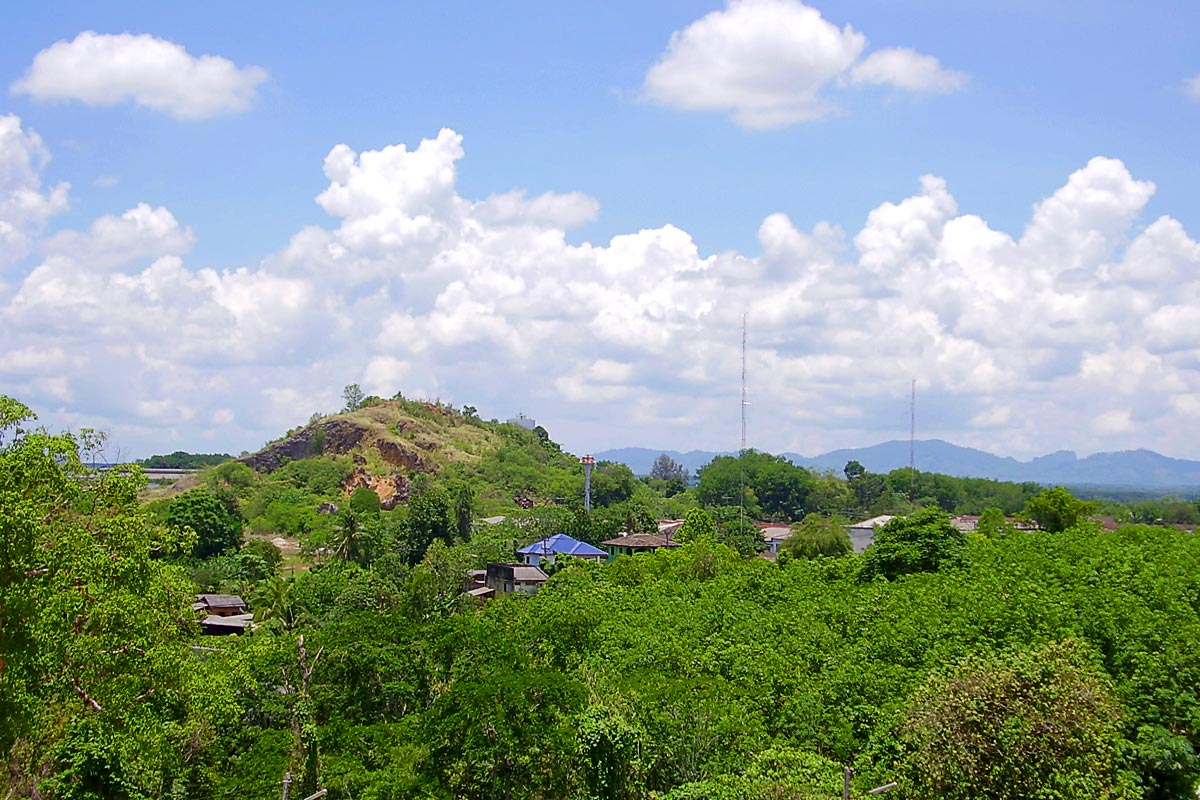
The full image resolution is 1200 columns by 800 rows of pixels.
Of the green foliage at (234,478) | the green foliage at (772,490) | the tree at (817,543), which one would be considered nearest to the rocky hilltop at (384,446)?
the green foliage at (234,478)

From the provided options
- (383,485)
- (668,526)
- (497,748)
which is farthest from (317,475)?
(497,748)

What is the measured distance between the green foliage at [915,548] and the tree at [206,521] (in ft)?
115

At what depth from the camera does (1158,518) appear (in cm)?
8931

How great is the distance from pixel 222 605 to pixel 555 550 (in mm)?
16022

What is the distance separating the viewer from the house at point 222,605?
128 feet

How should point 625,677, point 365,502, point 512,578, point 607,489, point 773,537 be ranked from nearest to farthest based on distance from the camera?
point 625,677
point 512,578
point 365,502
point 773,537
point 607,489

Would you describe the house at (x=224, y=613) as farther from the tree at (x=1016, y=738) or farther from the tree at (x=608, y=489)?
the tree at (x=608, y=489)

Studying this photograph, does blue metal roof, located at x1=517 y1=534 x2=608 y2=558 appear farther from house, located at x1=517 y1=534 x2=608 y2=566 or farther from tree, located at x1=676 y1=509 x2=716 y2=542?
tree, located at x1=676 y1=509 x2=716 y2=542

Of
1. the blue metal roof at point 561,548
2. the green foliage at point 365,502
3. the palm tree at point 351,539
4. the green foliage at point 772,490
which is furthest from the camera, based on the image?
the green foliage at point 772,490

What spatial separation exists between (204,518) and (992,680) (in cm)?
4468

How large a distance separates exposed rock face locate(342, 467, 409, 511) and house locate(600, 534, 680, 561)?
23.5 meters

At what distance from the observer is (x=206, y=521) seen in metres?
50.1

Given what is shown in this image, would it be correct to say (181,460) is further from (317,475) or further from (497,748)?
(497,748)

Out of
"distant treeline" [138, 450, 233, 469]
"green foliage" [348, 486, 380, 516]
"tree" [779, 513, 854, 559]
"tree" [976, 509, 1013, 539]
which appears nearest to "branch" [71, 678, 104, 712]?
"tree" [976, 509, 1013, 539]
